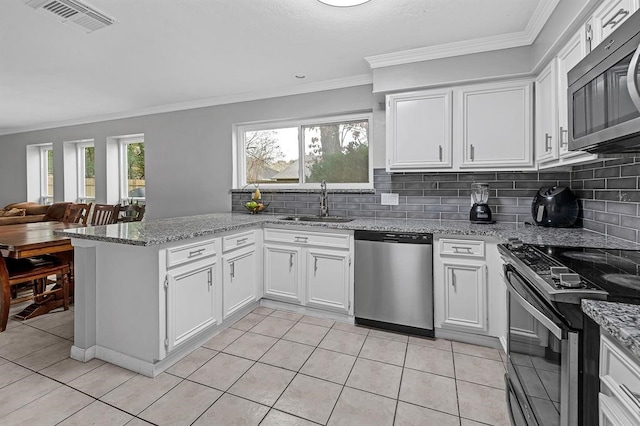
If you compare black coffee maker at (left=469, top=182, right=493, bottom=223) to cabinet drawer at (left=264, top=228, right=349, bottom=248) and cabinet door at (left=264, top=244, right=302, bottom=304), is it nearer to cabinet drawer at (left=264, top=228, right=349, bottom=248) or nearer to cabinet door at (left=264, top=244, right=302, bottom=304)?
cabinet drawer at (left=264, top=228, right=349, bottom=248)

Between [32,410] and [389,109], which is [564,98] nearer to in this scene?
[389,109]

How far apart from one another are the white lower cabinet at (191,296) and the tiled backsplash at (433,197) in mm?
1436

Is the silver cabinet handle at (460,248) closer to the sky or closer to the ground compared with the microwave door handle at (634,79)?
closer to the ground

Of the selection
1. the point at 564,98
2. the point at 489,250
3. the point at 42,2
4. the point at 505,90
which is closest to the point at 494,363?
the point at 489,250

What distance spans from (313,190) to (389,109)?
1182 mm

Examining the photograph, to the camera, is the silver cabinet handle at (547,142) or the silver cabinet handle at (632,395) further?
the silver cabinet handle at (547,142)

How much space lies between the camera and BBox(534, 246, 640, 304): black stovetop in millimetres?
928

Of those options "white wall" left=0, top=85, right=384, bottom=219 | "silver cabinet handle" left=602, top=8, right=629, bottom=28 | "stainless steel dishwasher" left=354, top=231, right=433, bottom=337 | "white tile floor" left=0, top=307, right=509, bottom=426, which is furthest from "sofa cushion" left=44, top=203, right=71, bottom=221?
"silver cabinet handle" left=602, top=8, right=629, bottom=28

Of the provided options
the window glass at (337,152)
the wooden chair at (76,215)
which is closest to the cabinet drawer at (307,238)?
the window glass at (337,152)

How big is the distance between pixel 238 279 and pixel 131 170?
3669 mm

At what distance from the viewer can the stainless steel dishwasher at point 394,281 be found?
2.43m

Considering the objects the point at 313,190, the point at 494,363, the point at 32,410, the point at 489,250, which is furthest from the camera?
the point at 313,190

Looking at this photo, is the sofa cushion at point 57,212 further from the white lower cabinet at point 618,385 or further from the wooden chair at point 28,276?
the white lower cabinet at point 618,385

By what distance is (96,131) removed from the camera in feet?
16.5
